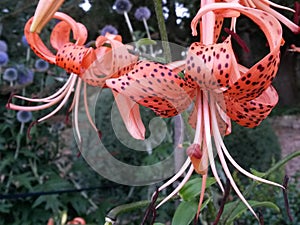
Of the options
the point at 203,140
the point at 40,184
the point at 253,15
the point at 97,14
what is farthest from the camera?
the point at 97,14

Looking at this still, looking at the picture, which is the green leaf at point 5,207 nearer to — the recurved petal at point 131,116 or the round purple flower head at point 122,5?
the round purple flower head at point 122,5

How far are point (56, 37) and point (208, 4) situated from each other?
1.26 ft

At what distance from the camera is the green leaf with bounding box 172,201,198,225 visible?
0.64m

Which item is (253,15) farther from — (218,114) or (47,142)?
(47,142)

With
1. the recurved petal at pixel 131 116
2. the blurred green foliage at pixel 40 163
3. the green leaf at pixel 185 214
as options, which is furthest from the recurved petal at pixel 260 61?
the blurred green foliage at pixel 40 163

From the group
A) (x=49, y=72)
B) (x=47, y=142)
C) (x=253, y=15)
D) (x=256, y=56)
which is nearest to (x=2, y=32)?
(x=49, y=72)

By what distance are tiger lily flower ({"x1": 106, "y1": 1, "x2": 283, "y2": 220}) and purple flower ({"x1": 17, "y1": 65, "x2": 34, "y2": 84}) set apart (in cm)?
106

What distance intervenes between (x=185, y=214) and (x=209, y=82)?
0.23m

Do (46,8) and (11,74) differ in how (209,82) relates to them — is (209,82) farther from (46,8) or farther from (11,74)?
(11,74)

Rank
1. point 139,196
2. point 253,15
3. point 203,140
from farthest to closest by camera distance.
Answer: point 139,196 < point 203,140 < point 253,15

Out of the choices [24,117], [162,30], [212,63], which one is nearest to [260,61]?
[212,63]

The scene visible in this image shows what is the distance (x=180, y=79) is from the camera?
504mm

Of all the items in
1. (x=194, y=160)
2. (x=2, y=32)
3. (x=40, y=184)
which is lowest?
(x=40, y=184)

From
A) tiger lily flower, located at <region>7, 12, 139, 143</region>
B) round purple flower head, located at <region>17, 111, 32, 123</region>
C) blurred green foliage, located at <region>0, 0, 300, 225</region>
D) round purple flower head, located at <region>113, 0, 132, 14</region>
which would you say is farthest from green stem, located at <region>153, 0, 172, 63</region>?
round purple flower head, located at <region>113, 0, 132, 14</region>
